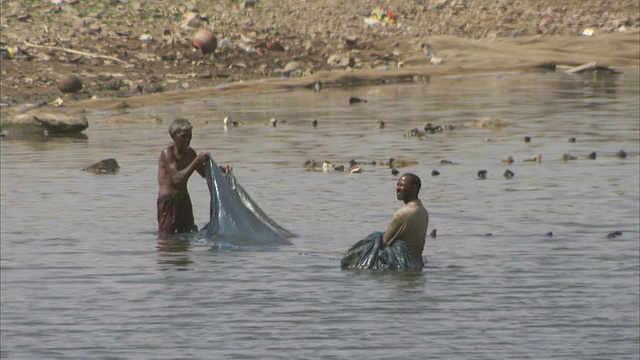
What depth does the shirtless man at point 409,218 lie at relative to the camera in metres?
11.7

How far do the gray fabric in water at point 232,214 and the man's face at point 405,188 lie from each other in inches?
94.5

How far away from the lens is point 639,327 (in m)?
10.2

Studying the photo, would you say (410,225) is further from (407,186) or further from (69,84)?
(69,84)

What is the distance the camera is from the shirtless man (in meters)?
11.7

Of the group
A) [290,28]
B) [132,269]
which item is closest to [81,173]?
[132,269]

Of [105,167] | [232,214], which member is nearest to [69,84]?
[105,167]

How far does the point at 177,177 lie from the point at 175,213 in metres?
0.40

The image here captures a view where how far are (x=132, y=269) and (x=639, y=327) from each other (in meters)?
4.57

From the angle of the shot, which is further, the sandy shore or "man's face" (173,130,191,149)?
the sandy shore

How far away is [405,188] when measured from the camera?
11633 mm

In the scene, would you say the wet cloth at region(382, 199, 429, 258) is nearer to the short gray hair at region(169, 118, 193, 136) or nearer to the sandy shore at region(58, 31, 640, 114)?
the short gray hair at region(169, 118, 193, 136)

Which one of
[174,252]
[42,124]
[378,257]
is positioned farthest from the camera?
[42,124]

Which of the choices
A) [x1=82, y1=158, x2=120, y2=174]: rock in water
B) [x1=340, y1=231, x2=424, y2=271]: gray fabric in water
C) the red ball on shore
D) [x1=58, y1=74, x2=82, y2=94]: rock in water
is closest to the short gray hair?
[x1=340, y1=231, x2=424, y2=271]: gray fabric in water

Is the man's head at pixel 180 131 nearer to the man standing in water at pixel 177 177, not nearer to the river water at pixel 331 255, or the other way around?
the man standing in water at pixel 177 177
